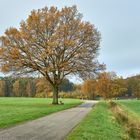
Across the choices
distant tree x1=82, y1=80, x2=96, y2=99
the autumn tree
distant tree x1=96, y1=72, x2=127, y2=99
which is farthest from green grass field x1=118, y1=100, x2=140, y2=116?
distant tree x1=82, y1=80, x2=96, y2=99

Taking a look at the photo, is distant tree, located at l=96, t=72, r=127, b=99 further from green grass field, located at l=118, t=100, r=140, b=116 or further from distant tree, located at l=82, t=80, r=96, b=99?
green grass field, located at l=118, t=100, r=140, b=116

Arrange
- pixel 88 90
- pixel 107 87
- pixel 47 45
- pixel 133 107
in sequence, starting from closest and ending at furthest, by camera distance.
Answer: pixel 47 45 < pixel 133 107 < pixel 107 87 < pixel 88 90

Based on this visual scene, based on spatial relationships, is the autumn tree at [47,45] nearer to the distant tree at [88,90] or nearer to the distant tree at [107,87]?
the distant tree at [107,87]

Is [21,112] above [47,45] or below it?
below

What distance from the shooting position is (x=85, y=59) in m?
52.4

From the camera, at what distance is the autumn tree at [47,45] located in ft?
170

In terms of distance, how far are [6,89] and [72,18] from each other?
127 meters

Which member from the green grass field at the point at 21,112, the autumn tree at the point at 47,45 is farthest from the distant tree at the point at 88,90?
the green grass field at the point at 21,112

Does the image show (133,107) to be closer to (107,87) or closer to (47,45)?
(47,45)

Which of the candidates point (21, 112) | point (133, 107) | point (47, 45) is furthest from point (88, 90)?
point (21, 112)

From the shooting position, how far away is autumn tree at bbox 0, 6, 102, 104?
51750 millimetres

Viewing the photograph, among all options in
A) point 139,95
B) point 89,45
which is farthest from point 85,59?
point 139,95

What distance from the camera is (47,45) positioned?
50969 millimetres

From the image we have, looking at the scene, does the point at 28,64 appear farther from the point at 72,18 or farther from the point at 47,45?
the point at 72,18
